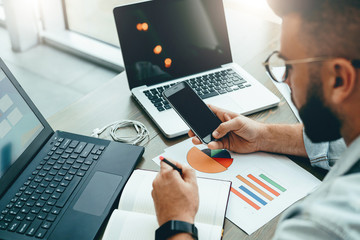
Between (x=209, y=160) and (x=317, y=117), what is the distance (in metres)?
0.33

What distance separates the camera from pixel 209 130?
1.02 m

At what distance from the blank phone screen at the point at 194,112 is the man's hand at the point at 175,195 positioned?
18 centimetres

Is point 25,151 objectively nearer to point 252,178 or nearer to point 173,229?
point 173,229

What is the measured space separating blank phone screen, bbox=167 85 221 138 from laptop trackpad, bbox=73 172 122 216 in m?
0.24

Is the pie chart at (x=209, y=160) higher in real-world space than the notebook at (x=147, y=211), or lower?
lower

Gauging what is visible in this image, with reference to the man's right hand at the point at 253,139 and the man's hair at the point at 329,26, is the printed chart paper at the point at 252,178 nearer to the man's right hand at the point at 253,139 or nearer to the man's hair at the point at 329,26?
the man's right hand at the point at 253,139

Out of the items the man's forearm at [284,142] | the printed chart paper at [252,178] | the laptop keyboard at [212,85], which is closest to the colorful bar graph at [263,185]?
the printed chart paper at [252,178]

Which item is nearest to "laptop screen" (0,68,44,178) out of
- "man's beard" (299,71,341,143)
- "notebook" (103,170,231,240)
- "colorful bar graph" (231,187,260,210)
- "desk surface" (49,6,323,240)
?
"desk surface" (49,6,323,240)

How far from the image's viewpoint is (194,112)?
3.33 feet

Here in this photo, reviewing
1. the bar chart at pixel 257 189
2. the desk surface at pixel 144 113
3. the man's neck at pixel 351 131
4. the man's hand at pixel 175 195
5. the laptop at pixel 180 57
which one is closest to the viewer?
the man's neck at pixel 351 131

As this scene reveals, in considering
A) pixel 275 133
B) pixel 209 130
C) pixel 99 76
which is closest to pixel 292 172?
pixel 275 133

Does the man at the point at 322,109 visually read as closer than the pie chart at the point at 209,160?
Yes

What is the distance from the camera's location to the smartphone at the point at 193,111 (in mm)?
1002

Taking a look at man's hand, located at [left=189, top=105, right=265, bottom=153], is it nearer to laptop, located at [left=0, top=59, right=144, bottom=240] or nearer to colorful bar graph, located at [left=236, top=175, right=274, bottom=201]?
colorful bar graph, located at [left=236, top=175, right=274, bottom=201]
